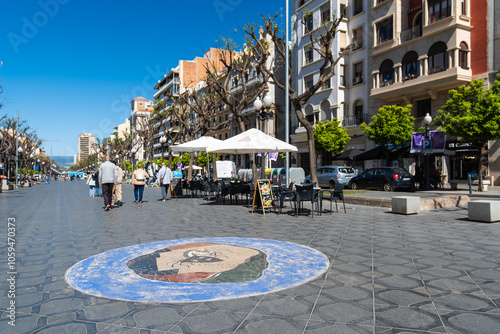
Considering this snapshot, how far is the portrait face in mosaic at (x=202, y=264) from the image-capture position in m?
4.29

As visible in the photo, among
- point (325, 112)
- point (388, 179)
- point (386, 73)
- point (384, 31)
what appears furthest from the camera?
point (325, 112)

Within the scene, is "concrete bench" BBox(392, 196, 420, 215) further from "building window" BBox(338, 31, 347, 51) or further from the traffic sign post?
"building window" BBox(338, 31, 347, 51)

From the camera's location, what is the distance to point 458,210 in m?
11.4

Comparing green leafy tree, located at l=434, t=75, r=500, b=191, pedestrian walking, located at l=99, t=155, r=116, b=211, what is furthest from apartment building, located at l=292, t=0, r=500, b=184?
pedestrian walking, located at l=99, t=155, r=116, b=211

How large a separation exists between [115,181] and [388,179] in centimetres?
1414

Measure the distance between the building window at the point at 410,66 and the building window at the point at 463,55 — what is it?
2.95 m

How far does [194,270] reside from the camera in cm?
456

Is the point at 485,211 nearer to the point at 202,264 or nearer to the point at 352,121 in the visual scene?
the point at 202,264

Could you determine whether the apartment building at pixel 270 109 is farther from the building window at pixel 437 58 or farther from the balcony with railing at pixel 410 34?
the building window at pixel 437 58

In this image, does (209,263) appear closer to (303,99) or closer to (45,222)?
(45,222)

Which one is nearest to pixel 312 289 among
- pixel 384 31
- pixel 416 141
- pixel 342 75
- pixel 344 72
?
pixel 416 141

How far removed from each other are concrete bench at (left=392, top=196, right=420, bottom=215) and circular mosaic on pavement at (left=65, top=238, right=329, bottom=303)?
5.72 metres

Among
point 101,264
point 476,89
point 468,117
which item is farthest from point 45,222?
point 476,89

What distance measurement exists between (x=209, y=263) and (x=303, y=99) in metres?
12.5
